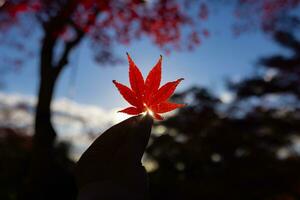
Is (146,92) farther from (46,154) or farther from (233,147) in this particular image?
(233,147)

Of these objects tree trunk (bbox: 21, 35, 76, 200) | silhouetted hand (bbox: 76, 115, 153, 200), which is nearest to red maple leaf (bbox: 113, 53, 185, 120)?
silhouetted hand (bbox: 76, 115, 153, 200)

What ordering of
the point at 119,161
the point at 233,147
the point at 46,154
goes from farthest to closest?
the point at 233,147
the point at 46,154
the point at 119,161

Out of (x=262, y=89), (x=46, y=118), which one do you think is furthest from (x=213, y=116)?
(x=46, y=118)

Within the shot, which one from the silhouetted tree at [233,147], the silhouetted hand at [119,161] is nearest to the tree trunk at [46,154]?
the silhouetted tree at [233,147]

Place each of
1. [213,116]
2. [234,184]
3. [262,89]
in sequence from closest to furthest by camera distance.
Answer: [234,184], [213,116], [262,89]

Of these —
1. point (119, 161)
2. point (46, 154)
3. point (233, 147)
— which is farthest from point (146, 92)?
point (233, 147)

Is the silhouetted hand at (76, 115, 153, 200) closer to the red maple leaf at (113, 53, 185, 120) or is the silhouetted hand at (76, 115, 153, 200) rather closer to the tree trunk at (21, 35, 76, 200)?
the red maple leaf at (113, 53, 185, 120)

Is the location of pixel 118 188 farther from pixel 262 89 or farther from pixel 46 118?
pixel 262 89

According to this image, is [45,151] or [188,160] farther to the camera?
[188,160]
